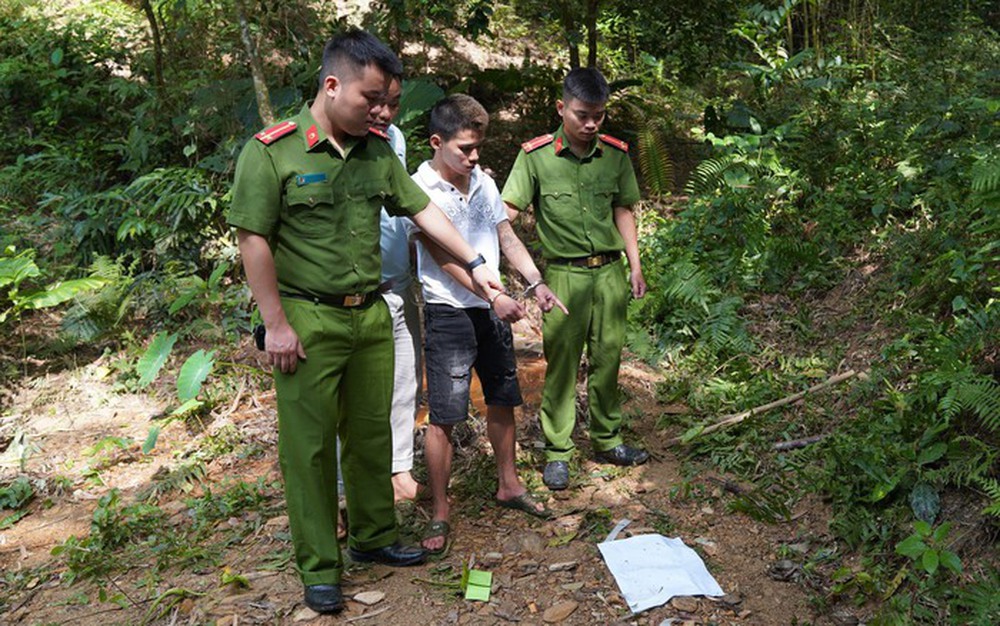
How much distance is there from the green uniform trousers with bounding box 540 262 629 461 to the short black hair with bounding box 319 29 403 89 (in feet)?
5.19

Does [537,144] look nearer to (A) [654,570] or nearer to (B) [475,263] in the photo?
(B) [475,263]

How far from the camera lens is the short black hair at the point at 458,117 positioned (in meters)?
3.62

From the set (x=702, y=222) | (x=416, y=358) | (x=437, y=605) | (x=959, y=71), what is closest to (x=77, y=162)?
(x=416, y=358)

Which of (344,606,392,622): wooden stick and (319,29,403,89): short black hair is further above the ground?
(319,29,403,89): short black hair

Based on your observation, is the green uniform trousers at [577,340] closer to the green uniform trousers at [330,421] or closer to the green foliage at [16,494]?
the green uniform trousers at [330,421]

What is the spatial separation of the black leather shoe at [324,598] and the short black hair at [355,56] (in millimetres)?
1962

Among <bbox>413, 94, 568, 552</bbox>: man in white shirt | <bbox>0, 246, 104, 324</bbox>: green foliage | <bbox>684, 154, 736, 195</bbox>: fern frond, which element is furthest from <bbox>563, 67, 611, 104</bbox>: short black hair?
<bbox>0, 246, 104, 324</bbox>: green foliage

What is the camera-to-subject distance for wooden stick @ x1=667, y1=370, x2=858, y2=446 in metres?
4.70

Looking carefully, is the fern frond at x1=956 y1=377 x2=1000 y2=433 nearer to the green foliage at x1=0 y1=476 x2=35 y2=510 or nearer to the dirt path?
the dirt path

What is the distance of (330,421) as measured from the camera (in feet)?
10.7

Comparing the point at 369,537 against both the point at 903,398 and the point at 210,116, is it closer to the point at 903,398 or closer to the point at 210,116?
the point at 903,398

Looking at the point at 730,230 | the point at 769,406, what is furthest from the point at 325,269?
the point at 730,230

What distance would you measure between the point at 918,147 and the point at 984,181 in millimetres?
2713

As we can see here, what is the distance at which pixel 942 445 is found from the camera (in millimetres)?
3662
